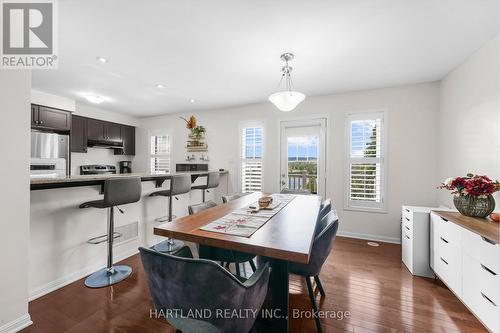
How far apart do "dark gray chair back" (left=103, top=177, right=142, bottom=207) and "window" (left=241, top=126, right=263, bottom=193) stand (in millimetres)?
2518

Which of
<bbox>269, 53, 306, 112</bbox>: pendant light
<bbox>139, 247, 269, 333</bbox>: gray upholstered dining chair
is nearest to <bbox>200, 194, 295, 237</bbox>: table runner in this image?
<bbox>139, 247, 269, 333</bbox>: gray upholstered dining chair

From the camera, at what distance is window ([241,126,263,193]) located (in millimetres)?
4520

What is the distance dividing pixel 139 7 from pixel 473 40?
3264 mm

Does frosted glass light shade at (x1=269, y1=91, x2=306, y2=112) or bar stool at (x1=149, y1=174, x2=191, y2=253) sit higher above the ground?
frosted glass light shade at (x1=269, y1=91, x2=306, y2=112)

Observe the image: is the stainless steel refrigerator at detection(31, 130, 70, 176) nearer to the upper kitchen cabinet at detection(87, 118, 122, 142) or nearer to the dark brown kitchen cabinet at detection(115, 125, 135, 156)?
the upper kitchen cabinet at detection(87, 118, 122, 142)

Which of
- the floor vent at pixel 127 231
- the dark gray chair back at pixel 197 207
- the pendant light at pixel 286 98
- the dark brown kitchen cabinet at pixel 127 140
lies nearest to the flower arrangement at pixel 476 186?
the pendant light at pixel 286 98

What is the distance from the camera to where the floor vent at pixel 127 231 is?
2778 mm

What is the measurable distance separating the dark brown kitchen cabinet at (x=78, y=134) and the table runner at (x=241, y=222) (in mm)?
4419

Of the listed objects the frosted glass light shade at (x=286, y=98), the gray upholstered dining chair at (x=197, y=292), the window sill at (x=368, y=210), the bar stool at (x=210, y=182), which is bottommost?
the window sill at (x=368, y=210)

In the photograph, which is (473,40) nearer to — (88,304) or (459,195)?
(459,195)

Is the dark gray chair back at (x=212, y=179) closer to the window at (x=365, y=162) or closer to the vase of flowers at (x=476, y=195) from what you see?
the window at (x=365, y=162)

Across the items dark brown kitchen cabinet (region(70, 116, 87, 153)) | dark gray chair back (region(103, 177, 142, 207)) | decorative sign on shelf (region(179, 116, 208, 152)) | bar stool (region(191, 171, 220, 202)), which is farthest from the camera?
decorative sign on shelf (region(179, 116, 208, 152))

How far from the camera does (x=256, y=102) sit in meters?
4.47

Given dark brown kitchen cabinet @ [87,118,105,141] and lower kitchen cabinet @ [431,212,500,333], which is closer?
lower kitchen cabinet @ [431,212,500,333]
